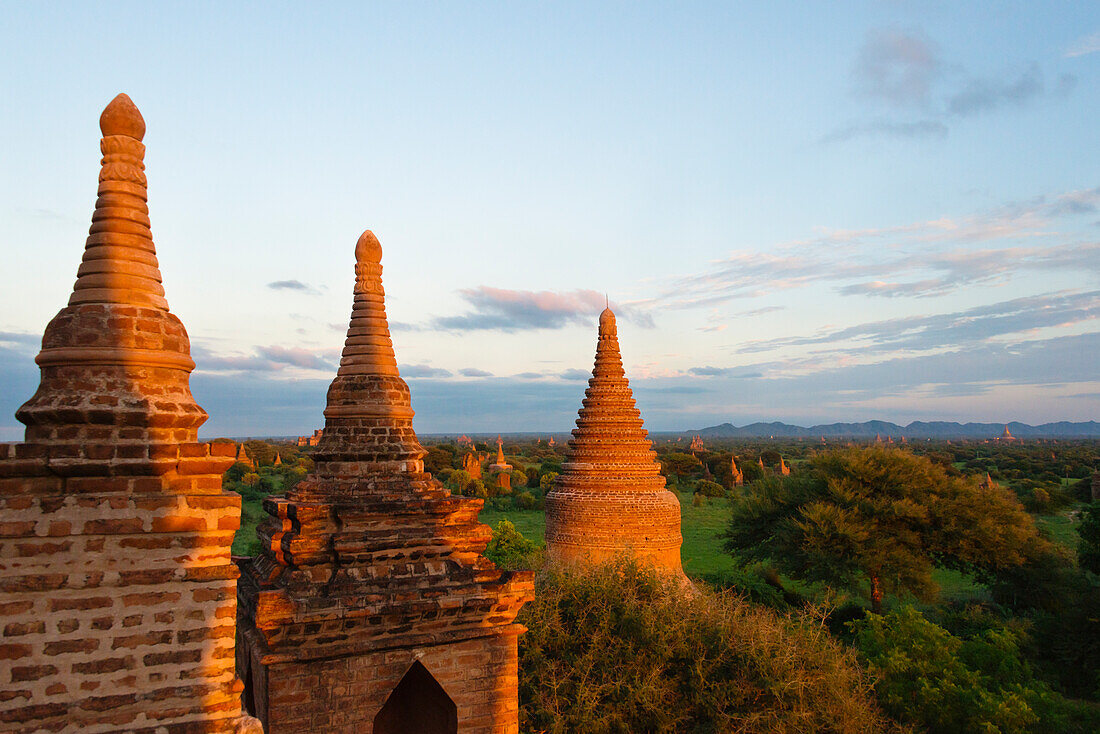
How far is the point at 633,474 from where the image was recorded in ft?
69.0

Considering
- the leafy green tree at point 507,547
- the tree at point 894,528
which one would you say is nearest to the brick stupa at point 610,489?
the leafy green tree at point 507,547

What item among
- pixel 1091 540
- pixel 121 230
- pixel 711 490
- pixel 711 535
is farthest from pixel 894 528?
pixel 711 490

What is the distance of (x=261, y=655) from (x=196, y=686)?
2.57 meters

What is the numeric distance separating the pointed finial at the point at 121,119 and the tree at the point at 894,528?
83.8ft

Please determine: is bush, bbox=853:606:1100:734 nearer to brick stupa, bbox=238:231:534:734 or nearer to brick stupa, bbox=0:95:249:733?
brick stupa, bbox=238:231:534:734

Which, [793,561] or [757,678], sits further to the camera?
[793,561]

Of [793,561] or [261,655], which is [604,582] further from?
[793,561]

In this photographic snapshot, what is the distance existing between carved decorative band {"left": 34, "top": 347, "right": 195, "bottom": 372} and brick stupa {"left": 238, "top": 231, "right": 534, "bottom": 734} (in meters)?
2.97

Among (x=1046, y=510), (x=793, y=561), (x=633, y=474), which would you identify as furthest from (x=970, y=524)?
(x=1046, y=510)

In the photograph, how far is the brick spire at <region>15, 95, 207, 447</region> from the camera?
5.26 metres

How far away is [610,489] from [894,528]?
12.9 metres

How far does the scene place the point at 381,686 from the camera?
796cm

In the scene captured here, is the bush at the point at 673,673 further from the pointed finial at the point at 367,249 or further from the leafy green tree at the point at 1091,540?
the leafy green tree at the point at 1091,540

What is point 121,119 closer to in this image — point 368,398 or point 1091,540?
point 368,398
